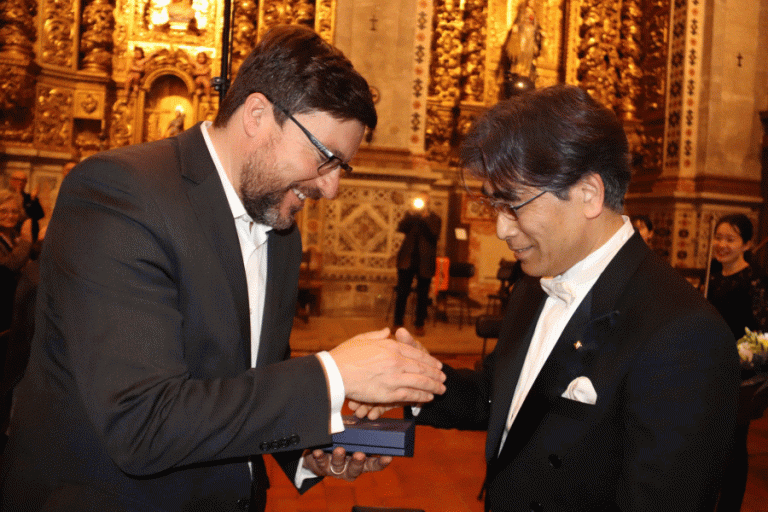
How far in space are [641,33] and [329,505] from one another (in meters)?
12.2

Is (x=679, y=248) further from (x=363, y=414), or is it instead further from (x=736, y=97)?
(x=363, y=414)

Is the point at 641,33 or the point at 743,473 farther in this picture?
the point at 641,33

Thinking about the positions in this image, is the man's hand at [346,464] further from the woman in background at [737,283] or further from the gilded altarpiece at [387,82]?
the gilded altarpiece at [387,82]

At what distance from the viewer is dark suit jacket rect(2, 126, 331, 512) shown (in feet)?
4.07

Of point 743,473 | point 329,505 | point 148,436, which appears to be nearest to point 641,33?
point 743,473

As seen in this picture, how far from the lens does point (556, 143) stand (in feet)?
5.08

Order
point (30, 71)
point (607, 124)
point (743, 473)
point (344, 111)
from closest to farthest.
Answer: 1. point (607, 124)
2. point (344, 111)
3. point (743, 473)
4. point (30, 71)

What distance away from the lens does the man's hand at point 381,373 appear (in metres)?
1.39

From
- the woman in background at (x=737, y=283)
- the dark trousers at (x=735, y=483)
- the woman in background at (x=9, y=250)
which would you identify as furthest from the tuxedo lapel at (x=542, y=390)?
the woman in background at (x=9, y=250)

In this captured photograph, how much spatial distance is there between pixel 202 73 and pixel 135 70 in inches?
47.3

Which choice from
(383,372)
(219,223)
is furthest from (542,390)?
(219,223)

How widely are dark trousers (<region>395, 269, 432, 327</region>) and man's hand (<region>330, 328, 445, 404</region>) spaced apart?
690 cm

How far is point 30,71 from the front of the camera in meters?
10.2

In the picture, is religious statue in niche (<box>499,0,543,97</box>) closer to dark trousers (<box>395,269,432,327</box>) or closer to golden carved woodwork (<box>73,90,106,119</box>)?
dark trousers (<box>395,269,432,327</box>)
